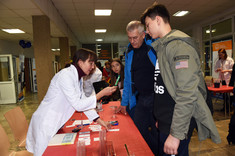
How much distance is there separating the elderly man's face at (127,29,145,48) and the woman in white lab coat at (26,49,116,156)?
511mm

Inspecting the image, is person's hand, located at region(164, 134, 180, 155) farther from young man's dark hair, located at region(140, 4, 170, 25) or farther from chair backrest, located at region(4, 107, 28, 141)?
chair backrest, located at region(4, 107, 28, 141)

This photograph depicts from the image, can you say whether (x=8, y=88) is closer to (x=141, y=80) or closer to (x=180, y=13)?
(x=141, y=80)

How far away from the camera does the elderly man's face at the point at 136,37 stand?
1.84m

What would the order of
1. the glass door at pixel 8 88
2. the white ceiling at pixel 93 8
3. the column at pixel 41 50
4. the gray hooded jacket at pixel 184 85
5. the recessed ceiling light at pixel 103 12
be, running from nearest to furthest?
the gray hooded jacket at pixel 184 85 → the white ceiling at pixel 93 8 → the column at pixel 41 50 → the recessed ceiling light at pixel 103 12 → the glass door at pixel 8 88

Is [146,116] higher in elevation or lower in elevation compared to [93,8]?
lower

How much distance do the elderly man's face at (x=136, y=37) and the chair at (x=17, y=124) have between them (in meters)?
1.61

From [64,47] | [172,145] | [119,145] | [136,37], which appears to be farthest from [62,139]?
[64,47]

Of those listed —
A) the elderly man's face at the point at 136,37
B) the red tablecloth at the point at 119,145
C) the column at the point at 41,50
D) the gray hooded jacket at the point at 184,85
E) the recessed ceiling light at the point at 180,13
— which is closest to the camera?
the gray hooded jacket at the point at 184,85

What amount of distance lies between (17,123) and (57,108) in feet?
2.54

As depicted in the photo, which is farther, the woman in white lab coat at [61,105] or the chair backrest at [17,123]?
the chair backrest at [17,123]

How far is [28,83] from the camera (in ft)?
36.8

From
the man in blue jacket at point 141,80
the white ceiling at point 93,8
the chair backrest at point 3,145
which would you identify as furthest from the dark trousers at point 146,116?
the white ceiling at point 93,8

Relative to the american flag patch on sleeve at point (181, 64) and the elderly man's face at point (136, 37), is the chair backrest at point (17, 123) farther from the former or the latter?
the american flag patch on sleeve at point (181, 64)

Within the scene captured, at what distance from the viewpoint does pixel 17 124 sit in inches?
76.4
